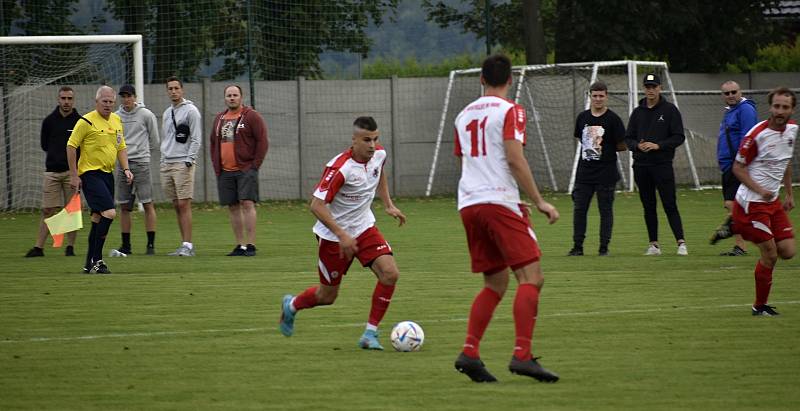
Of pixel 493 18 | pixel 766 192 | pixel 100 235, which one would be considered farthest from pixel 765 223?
pixel 493 18

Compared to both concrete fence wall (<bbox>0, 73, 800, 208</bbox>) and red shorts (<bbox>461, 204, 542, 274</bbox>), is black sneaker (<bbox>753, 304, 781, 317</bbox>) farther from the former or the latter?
concrete fence wall (<bbox>0, 73, 800, 208</bbox>)

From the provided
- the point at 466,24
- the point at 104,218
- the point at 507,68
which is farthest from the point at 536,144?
the point at 507,68

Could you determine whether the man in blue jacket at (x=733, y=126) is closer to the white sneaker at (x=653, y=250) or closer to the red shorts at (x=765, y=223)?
the white sneaker at (x=653, y=250)

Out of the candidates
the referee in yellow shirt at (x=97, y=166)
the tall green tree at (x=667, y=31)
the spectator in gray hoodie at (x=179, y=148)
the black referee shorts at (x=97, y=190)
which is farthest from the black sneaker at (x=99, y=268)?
the tall green tree at (x=667, y=31)

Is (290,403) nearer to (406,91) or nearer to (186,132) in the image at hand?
(186,132)

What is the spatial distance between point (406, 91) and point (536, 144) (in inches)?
122

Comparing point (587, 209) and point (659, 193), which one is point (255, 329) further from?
point (659, 193)

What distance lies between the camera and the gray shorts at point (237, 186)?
15.5 m

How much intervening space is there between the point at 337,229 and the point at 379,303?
25.5 inches

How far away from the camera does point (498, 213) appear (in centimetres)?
737

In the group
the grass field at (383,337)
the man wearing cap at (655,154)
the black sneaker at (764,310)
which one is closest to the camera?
the grass field at (383,337)

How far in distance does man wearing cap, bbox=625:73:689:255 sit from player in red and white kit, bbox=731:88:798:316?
14.3ft

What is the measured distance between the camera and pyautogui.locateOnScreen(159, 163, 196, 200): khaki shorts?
51.0 ft

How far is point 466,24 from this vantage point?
39000mm
